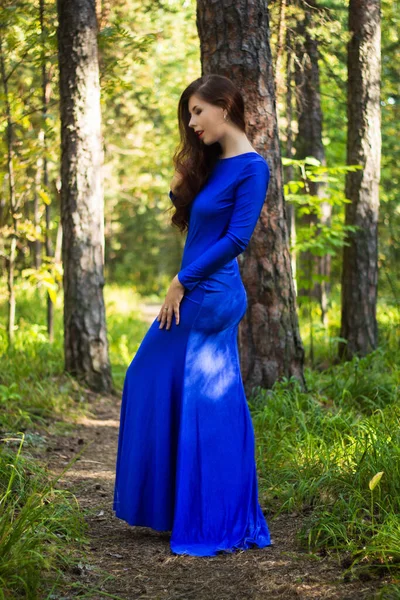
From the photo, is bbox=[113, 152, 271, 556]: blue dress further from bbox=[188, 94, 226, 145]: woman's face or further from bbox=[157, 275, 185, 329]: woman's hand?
bbox=[188, 94, 226, 145]: woman's face

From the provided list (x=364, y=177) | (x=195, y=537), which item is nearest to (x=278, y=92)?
(x=364, y=177)

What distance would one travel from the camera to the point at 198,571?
3316 millimetres

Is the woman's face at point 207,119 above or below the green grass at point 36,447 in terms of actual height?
above

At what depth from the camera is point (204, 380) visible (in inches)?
144

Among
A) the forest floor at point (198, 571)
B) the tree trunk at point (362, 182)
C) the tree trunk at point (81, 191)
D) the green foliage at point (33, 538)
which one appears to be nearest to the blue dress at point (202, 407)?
the forest floor at point (198, 571)

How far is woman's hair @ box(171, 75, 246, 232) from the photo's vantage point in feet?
11.8

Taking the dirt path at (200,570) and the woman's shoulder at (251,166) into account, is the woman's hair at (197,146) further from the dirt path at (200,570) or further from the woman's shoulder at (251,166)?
the dirt path at (200,570)

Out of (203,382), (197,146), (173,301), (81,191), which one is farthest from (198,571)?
(81,191)

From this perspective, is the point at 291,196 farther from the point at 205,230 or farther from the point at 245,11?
the point at 205,230

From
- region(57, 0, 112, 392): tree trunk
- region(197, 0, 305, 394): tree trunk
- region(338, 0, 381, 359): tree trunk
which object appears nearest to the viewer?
region(197, 0, 305, 394): tree trunk

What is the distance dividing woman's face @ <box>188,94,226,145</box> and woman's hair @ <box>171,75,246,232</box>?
0.08 feet

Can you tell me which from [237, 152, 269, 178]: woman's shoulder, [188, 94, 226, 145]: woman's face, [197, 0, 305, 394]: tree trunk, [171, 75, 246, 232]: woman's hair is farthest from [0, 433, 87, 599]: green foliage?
[197, 0, 305, 394]: tree trunk

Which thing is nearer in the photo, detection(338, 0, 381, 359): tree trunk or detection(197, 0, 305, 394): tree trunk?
detection(197, 0, 305, 394): tree trunk

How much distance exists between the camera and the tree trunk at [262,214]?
5.48 m
